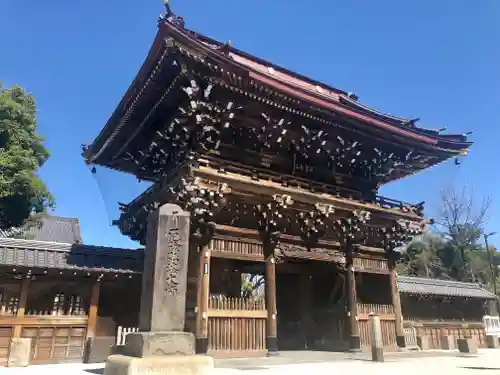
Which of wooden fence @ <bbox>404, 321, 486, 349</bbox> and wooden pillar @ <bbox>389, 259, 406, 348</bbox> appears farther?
wooden fence @ <bbox>404, 321, 486, 349</bbox>

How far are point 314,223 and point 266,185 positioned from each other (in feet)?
9.09

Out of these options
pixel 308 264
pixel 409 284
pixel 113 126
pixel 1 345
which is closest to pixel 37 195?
pixel 113 126

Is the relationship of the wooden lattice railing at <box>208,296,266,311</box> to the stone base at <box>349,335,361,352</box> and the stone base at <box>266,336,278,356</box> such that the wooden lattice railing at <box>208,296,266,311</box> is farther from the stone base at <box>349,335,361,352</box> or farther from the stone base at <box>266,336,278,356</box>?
the stone base at <box>349,335,361,352</box>

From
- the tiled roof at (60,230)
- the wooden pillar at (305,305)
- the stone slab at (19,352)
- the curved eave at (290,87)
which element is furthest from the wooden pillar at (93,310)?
the tiled roof at (60,230)

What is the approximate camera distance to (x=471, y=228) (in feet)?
135

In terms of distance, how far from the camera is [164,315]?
650cm

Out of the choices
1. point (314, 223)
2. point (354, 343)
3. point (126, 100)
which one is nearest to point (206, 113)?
point (126, 100)

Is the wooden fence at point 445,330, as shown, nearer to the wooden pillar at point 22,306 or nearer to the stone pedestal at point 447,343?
the stone pedestal at point 447,343

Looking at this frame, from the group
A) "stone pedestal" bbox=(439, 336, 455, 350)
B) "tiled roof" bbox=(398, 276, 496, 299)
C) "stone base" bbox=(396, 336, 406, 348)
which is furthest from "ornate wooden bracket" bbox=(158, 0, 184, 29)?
"stone pedestal" bbox=(439, 336, 455, 350)

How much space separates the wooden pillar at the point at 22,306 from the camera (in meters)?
12.6

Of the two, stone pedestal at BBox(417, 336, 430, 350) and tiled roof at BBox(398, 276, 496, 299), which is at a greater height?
tiled roof at BBox(398, 276, 496, 299)

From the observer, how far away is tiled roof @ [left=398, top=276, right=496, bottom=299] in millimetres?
21125

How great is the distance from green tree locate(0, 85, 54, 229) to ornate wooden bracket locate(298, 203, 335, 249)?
54.2ft

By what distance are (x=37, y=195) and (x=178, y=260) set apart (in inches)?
792
